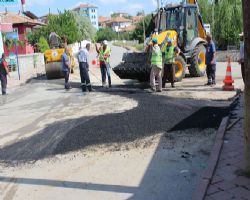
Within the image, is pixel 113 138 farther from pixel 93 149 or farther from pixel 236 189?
pixel 236 189

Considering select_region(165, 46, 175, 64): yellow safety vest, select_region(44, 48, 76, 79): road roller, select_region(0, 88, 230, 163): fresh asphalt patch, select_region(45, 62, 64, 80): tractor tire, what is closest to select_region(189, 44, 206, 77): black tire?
select_region(165, 46, 175, 64): yellow safety vest

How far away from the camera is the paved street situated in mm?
4910

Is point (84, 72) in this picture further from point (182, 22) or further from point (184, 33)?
point (182, 22)

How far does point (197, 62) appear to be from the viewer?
596 inches

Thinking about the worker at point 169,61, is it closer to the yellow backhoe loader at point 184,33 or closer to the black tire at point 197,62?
the yellow backhoe loader at point 184,33

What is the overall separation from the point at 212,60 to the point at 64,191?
8.82m

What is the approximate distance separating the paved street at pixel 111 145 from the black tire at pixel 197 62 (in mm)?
3987

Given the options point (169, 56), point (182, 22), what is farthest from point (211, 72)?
point (182, 22)

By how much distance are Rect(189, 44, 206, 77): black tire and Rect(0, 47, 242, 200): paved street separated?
3.99 m

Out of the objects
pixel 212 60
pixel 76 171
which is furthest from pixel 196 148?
pixel 212 60

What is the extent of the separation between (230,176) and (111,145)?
8.33 feet

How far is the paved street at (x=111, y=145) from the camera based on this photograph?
16.1 feet

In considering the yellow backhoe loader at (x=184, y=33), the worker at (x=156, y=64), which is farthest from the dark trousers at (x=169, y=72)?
the yellow backhoe loader at (x=184, y=33)

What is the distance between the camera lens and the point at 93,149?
645cm
